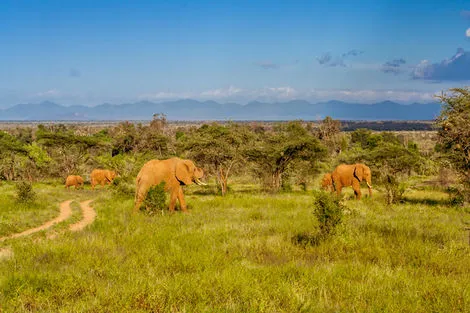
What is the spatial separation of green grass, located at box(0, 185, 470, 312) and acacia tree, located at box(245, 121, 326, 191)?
17540 mm

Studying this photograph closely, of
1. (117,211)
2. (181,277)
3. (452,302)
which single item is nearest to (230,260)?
(181,277)

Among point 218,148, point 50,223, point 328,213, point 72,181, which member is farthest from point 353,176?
point 72,181

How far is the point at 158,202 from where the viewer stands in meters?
14.0

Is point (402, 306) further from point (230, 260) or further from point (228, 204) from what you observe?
point (228, 204)

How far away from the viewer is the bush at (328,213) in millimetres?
9453

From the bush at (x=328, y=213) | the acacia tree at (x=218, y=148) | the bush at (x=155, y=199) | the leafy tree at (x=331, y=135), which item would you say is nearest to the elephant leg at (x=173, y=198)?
the bush at (x=155, y=199)

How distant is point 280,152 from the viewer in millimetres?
28406

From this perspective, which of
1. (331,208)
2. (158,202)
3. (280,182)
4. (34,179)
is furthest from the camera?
(34,179)

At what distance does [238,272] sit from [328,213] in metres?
4.27

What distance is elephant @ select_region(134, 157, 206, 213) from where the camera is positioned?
14844 mm

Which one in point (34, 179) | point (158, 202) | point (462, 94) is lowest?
point (34, 179)

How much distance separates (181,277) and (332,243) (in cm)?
421

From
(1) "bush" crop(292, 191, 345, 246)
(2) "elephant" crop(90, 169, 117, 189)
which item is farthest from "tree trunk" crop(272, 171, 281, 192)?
(1) "bush" crop(292, 191, 345, 246)

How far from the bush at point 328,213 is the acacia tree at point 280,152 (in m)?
17.9
